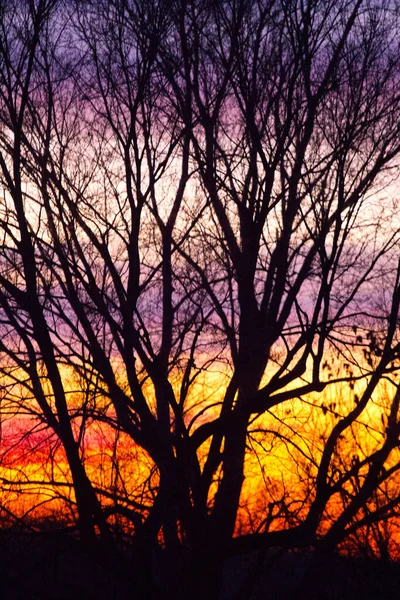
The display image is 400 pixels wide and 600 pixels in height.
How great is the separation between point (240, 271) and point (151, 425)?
212cm

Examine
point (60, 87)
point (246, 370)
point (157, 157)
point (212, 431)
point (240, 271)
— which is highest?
point (60, 87)

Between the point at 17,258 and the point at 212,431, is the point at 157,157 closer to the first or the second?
the point at 17,258

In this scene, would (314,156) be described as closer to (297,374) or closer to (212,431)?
(297,374)

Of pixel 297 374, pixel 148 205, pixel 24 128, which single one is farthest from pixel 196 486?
pixel 24 128

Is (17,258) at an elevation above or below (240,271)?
above

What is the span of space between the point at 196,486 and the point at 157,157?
4.27 m

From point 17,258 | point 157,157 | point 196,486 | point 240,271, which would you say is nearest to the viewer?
point 196,486

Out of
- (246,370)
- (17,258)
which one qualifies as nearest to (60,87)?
(17,258)

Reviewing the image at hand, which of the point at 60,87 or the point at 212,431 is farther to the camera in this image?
the point at 60,87

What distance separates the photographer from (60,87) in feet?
32.5

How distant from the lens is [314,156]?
32.0 ft

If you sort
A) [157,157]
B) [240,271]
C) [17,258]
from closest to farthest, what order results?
[240,271] < [157,157] < [17,258]

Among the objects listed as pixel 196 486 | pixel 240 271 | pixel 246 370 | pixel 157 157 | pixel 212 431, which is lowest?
pixel 196 486

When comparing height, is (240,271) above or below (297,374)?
above
